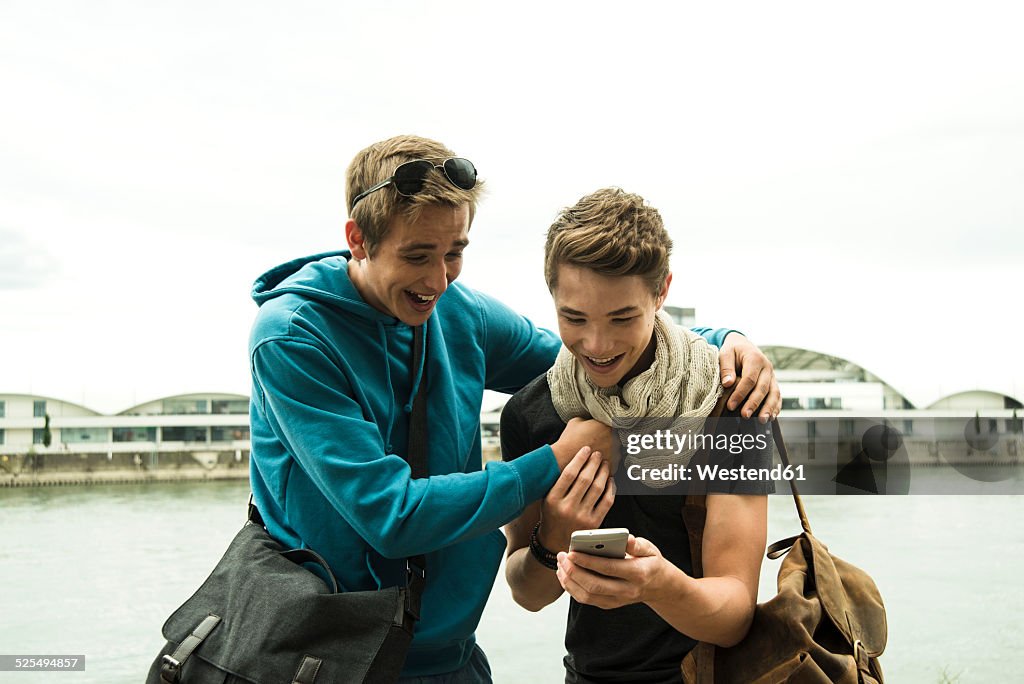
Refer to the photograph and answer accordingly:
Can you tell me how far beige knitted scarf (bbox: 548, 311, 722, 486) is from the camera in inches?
72.5

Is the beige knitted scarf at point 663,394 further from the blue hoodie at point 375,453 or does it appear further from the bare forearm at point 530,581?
the bare forearm at point 530,581

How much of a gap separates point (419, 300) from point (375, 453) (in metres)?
0.33

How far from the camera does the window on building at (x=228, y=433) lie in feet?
111

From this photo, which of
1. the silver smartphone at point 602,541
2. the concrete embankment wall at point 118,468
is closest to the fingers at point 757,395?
the silver smartphone at point 602,541

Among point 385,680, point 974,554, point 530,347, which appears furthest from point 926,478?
point 974,554

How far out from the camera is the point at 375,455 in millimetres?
1689

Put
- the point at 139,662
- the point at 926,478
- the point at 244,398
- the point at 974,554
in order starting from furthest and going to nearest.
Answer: the point at 974,554
the point at 244,398
the point at 139,662
the point at 926,478

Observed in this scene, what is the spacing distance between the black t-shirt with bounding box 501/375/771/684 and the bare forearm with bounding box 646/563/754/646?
141mm

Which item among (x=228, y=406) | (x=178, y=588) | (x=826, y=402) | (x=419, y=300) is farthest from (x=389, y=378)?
(x=826, y=402)

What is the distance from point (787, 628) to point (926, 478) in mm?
1622

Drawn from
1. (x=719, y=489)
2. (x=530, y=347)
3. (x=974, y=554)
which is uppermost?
(x=530, y=347)

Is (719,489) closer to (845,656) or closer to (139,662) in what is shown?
(845,656)

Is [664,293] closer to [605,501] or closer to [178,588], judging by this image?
[605,501]

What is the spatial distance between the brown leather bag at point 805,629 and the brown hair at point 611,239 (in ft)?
1.38
